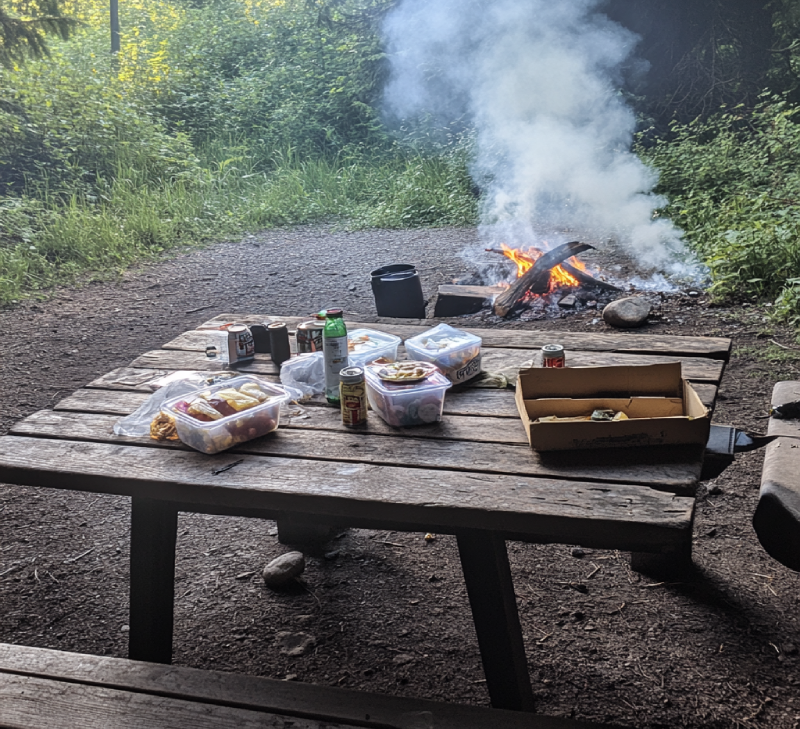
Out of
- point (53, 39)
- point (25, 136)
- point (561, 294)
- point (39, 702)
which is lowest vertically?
point (39, 702)

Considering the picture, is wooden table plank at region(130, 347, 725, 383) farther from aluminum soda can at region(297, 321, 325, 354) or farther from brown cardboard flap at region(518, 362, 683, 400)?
brown cardboard flap at region(518, 362, 683, 400)

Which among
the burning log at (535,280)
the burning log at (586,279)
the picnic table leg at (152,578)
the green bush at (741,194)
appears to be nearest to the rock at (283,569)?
the picnic table leg at (152,578)

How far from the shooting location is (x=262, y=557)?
9.20 ft

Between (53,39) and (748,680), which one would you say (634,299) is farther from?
(53,39)

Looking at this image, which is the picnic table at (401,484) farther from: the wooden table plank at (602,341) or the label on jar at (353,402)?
the wooden table plank at (602,341)

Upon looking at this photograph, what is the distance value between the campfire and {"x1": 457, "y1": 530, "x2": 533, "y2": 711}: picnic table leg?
Answer: 3.53 m

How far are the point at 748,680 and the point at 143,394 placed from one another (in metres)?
1.92

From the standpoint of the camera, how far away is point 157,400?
2016mm

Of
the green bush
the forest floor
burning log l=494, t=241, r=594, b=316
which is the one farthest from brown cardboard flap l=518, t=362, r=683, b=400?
the green bush

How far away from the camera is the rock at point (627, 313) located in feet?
15.7

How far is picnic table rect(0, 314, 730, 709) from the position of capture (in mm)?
1468

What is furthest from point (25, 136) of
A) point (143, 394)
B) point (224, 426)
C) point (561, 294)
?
point (224, 426)

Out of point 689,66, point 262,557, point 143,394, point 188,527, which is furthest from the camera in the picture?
point 689,66

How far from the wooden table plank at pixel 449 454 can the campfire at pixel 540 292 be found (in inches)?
135
